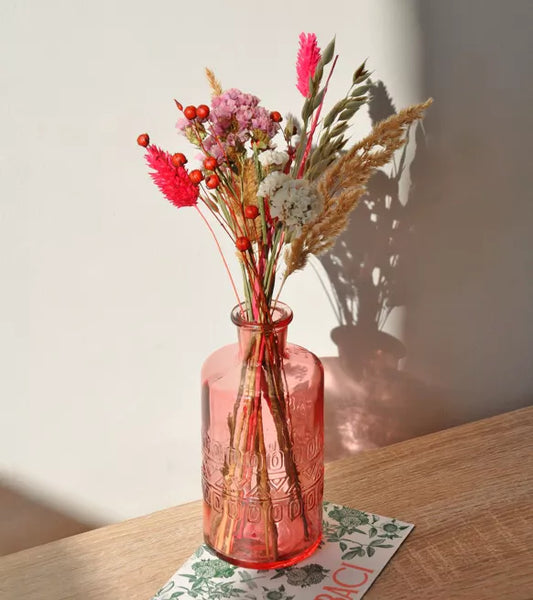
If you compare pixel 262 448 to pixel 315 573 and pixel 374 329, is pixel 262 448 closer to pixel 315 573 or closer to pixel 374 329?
pixel 315 573

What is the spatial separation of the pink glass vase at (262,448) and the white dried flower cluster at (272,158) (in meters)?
0.19

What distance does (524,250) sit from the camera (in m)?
1.33

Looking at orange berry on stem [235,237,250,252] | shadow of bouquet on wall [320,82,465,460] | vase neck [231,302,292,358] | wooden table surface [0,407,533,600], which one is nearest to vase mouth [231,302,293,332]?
vase neck [231,302,292,358]

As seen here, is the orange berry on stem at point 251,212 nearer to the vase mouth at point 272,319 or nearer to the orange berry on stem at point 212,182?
the orange berry on stem at point 212,182

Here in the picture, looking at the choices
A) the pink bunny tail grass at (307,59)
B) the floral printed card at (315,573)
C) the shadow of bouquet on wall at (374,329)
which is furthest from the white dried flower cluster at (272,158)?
the floral printed card at (315,573)

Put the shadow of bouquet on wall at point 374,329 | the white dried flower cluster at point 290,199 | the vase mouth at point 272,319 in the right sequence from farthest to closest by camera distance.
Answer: the shadow of bouquet on wall at point 374,329, the vase mouth at point 272,319, the white dried flower cluster at point 290,199

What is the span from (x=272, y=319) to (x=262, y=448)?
0.15 meters

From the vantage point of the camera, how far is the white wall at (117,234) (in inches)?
38.0

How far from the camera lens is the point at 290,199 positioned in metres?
0.81

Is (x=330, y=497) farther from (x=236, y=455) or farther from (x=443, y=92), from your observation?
(x=443, y=92)

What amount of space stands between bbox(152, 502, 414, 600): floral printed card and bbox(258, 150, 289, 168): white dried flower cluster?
19.6 inches

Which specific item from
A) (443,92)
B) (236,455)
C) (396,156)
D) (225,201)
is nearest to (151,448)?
(236,455)

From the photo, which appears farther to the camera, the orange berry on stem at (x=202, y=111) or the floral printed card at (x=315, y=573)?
the floral printed card at (x=315, y=573)

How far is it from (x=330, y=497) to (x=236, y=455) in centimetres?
24
